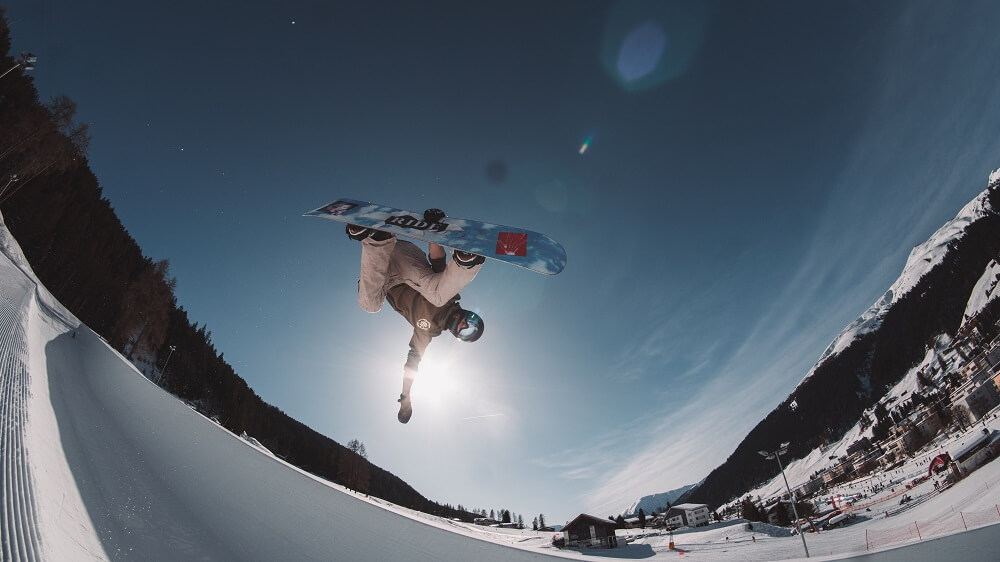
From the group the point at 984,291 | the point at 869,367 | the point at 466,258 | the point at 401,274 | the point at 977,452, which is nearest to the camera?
the point at 466,258

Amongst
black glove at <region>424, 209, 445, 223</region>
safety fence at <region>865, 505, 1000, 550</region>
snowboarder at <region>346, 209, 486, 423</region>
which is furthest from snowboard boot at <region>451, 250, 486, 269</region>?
safety fence at <region>865, 505, 1000, 550</region>

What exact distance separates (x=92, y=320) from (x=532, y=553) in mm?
31391

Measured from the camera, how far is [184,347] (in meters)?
38.2

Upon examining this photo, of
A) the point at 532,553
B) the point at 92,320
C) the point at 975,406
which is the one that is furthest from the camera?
the point at 975,406

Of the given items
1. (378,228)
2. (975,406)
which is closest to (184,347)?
(378,228)

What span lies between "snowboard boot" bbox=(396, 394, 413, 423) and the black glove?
10.0ft

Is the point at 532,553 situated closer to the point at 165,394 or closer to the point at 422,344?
the point at 422,344

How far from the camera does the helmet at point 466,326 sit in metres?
5.06

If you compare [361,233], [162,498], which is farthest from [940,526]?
[162,498]

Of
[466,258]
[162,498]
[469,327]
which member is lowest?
[162,498]

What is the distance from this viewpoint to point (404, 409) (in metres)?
6.13

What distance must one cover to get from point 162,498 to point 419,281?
2946mm

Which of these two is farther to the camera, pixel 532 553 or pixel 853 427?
pixel 853 427

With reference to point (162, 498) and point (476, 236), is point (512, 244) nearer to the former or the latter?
point (476, 236)
